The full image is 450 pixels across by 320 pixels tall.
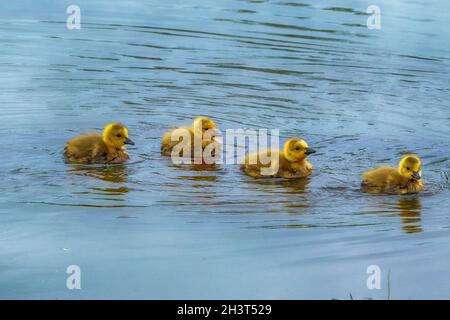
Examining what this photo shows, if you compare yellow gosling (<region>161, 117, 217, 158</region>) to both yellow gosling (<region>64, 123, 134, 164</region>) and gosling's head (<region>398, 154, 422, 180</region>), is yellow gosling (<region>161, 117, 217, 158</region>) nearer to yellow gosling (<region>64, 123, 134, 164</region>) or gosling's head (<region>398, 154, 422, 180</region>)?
yellow gosling (<region>64, 123, 134, 164</region>)

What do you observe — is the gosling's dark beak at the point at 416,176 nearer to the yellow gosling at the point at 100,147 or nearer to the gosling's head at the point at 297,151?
the gosling's head at the point at 297,151

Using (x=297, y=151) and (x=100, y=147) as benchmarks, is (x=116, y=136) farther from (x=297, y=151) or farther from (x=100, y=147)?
(x=297, y=151)

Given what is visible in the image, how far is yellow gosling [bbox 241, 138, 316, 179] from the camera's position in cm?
944

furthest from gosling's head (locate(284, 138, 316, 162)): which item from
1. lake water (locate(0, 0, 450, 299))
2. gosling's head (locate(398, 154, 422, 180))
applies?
gosling's head (locate(398, 154, 422, 180))

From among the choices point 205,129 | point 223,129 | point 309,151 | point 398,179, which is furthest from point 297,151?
point 223,129

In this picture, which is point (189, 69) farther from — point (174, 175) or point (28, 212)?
point (28, 212)

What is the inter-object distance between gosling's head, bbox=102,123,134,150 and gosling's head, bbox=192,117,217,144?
0.65 m

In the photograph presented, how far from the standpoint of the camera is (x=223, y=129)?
10656 millimetres

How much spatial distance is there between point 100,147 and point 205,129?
38.4 inches

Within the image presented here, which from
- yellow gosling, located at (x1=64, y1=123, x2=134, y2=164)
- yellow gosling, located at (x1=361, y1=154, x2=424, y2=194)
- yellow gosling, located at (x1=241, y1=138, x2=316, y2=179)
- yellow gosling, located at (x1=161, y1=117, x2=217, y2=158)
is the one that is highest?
yellow gosling, located at (x1=161, y1=117, x2=217, y2=158)

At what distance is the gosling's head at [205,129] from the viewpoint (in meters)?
10.1

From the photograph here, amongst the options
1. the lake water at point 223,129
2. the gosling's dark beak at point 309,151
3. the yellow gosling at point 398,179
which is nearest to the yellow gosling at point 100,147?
the lake water at point 223,129

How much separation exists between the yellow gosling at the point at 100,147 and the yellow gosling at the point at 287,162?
1.04 m

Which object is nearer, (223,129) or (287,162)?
(287,162)
